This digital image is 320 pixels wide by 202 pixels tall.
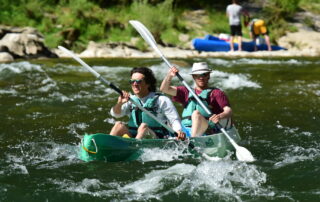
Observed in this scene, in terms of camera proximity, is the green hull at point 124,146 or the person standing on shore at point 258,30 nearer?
the green hull at point 124,146

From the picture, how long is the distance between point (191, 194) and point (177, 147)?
3.22 ft

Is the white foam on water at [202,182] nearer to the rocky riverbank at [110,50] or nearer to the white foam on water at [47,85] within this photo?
the white foam on water at [47,85]

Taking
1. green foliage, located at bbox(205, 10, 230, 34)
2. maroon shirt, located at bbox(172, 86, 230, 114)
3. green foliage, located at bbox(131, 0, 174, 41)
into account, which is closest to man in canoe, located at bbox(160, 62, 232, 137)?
maroon shirt, located at bbox(172, 86, 230, 114)

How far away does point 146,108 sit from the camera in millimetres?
5164

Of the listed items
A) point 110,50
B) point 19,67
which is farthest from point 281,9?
point 19,67

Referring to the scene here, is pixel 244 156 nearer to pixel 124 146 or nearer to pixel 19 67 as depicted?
pixel 124 146

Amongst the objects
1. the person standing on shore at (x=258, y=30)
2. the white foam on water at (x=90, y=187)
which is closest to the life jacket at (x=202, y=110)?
the white foam on water at (x=90, y=187)

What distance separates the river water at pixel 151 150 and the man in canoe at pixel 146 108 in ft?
0.91

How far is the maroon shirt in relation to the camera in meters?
5.29

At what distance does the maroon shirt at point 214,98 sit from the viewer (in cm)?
529

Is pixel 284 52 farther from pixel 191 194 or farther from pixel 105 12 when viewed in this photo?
pixel 191 194

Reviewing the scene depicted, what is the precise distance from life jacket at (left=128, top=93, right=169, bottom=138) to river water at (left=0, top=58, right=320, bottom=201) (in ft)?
1.06

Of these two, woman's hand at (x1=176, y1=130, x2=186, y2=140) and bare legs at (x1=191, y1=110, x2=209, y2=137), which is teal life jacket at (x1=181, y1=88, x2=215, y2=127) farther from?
woman's hand at (x1=176, y1=130, x2=186, y2=140)

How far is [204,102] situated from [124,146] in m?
0.94
